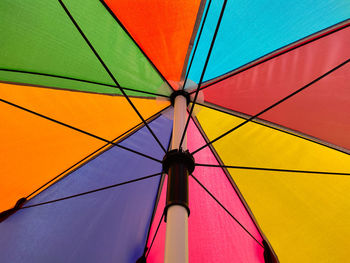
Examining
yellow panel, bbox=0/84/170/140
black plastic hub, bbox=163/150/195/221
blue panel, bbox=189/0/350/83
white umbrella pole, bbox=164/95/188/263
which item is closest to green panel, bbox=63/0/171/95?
yellow panel, bbox=0/84/170/140

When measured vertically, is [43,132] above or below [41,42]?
below

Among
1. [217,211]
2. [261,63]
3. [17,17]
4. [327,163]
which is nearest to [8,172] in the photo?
[17,17]

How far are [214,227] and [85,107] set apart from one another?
132 cm

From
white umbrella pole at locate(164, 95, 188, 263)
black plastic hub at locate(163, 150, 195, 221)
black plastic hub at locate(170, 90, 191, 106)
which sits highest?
black plastic hub at locate(170, 90, 191, 106)

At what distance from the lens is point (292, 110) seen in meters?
2.00

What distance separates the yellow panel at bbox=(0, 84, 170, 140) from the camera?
186 cm

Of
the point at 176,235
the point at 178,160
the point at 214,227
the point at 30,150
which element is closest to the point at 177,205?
the point at 176,235

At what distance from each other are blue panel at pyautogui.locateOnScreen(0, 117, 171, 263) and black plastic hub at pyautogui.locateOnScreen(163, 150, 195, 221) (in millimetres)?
826

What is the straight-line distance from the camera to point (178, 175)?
1430 mm

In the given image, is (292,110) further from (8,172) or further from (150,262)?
(8,172)

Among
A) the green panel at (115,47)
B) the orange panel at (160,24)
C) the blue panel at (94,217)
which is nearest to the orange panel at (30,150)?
the blue panel at (94,217)

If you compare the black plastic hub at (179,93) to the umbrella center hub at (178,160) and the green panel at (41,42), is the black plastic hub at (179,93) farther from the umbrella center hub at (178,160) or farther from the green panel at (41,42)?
the umbrella center hub at (178,160)

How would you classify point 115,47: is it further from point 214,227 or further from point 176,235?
point 214,227

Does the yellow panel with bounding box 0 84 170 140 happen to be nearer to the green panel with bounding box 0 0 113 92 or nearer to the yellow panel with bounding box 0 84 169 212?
the yellow panel with bounding box 0 84 169 212
